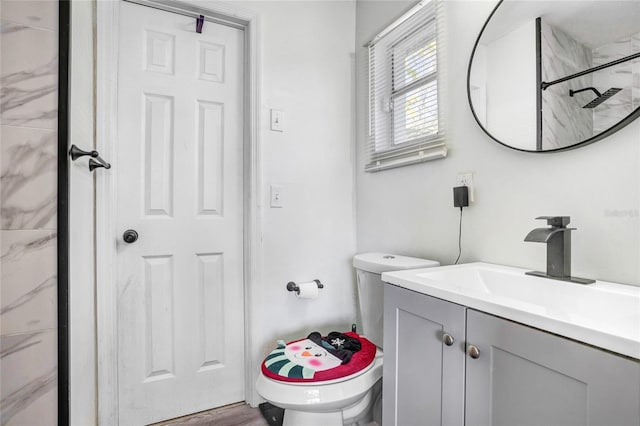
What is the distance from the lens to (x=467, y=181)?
1271 millimetres

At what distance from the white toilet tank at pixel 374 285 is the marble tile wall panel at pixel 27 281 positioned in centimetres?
108

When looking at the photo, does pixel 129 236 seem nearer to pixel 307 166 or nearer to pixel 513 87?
pixel 307 166

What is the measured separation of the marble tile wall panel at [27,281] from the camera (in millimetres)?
863

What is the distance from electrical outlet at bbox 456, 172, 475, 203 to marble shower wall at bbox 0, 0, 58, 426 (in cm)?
134

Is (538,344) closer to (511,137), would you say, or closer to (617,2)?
(511,137)

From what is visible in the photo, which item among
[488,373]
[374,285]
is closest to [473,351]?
[488,373]

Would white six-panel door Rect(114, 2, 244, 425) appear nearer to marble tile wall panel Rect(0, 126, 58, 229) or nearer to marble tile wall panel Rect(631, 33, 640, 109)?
marble tile wall panel Rect(0, 126, 58, 229)

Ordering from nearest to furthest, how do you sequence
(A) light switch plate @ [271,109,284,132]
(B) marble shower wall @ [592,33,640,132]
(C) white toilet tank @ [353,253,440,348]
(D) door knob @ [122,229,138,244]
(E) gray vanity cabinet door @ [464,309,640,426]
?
(E) gray vanity cabinet door @ [464,309,640,426] → (B) marble shower wall @ [592,33,640,132] → (C) white toilet tank @ [353,253,440,348] → (D) door knob @ [122,229,138,244] → (A) light switch plate @ [271,109,284,132]

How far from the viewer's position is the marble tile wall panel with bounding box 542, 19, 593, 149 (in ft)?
3.06

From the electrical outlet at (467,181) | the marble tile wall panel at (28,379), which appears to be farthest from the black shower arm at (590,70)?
the marble tile wall panel at (28,379)

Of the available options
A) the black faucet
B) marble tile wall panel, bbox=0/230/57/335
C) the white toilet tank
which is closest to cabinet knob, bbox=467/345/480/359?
the black faucet

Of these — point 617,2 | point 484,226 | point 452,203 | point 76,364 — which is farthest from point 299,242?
point 617,2

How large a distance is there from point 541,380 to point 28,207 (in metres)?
1.29

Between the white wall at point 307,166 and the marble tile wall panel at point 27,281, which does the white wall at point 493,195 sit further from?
the marble tile wall panel at point 27,281
